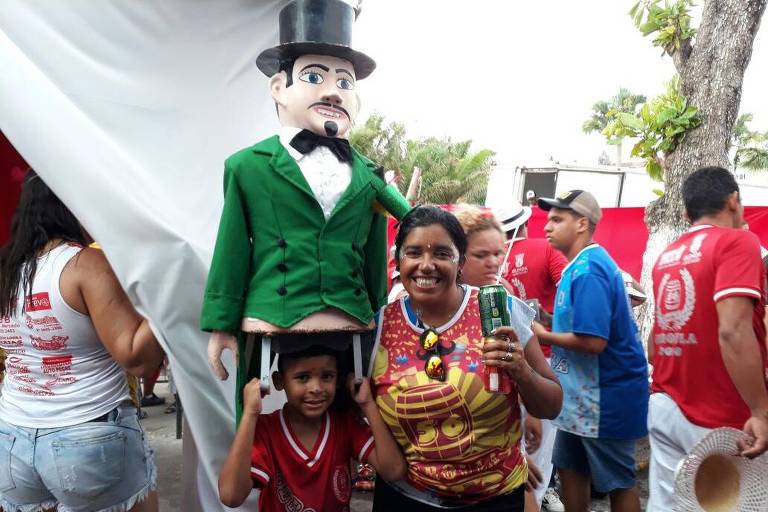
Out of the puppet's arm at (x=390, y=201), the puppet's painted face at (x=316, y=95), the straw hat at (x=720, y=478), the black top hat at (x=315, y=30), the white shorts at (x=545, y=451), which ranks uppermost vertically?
the black top hat at (x=315, y=30)

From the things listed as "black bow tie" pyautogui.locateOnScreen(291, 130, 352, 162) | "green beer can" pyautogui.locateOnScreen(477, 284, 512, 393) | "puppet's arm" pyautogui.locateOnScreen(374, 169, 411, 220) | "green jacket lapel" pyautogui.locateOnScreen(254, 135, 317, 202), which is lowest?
"green beer can" pyautogui.locateOnScreen(477, 284, 512, 393)

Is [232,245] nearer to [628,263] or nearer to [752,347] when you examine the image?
[752,347]

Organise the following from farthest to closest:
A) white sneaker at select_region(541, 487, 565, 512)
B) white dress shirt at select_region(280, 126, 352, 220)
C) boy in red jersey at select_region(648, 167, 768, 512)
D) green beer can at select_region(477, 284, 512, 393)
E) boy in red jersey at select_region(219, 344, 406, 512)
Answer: white sneaker at select_region(541, 487, 565, 512) → boy in red jersey at select_region(648, 167, 768, 512) → white dress shirt at select_region(280, 126, 352, 220) → boy in red jersey at select_region(219, 344, 406, 512) → green beer can at select_region(477, 284, 512, 393)

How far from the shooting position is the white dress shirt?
84.2 inches

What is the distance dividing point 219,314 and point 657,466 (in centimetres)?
213

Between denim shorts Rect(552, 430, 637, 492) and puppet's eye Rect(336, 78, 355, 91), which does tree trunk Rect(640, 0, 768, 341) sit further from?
puppet's eye Rect(336, 78, 355, 91)

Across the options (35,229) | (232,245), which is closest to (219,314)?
(232,245)

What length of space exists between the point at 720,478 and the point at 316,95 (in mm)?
2261

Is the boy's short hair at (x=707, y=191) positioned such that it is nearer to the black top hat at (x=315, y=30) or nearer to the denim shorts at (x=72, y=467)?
the black top hat at (x=315, y=30)

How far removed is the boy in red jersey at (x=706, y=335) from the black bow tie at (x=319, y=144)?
65.2 inches

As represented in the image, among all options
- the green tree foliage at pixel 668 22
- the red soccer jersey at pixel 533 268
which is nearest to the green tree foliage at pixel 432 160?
the green tree foliage at pixel 668 22

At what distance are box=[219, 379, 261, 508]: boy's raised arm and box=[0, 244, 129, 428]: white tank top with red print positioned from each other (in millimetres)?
565

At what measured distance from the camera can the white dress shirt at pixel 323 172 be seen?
7.02ft

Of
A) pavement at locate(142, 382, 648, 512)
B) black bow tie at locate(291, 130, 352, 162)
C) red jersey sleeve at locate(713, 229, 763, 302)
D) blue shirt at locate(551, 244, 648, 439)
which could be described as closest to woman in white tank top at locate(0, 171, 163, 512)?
black bow tie at locate(291, 130, 352, 162)
